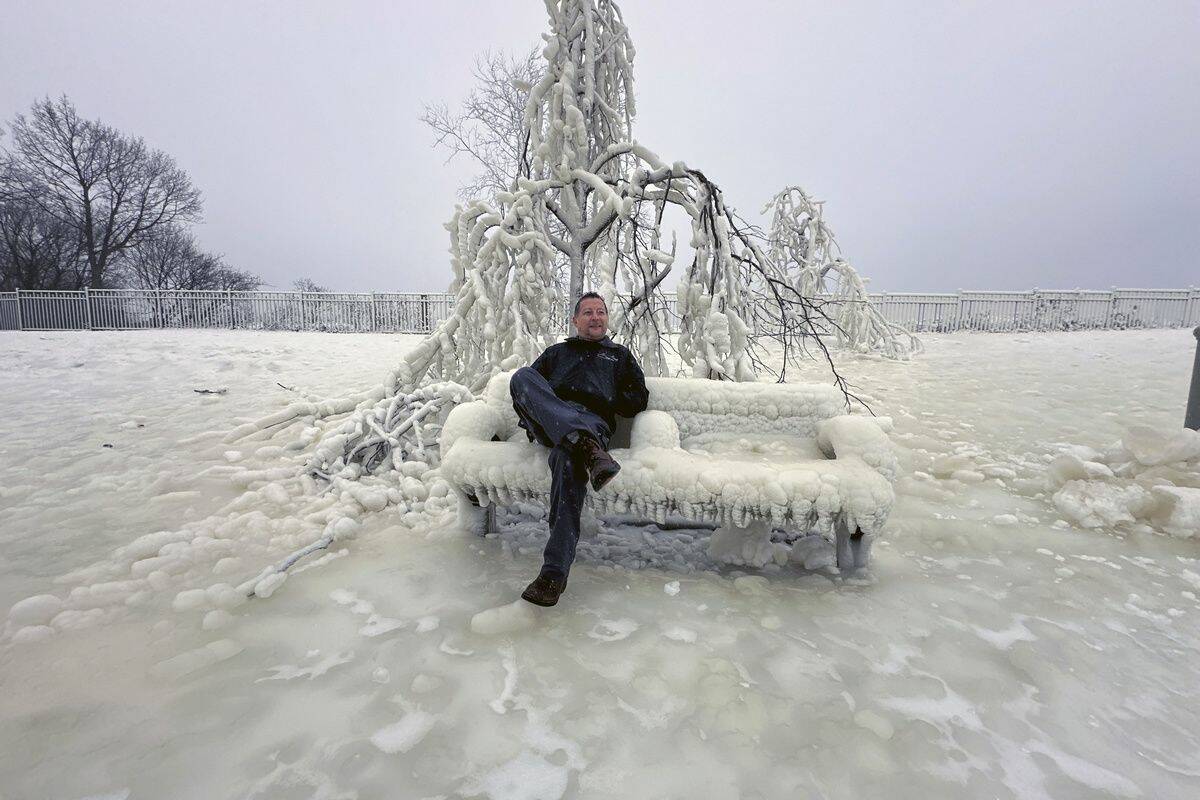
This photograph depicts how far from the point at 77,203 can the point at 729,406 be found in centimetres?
2914

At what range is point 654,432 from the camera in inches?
104

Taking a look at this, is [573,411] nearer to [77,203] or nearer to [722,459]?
[722,459]

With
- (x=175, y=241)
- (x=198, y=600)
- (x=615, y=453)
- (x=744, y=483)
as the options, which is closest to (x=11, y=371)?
(x=198, y=600)

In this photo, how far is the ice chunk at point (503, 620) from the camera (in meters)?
2.00

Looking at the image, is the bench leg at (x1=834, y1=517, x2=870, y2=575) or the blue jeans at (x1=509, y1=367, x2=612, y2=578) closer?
the blue jeans at (x1=509, y1=367, x2=612, y2=578)

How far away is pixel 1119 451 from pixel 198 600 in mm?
5901

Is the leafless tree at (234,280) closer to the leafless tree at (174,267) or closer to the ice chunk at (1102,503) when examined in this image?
the leafless tree at (174,267)

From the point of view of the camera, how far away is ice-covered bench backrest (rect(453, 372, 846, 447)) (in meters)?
2.97

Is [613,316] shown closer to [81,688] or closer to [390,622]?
[390,622]

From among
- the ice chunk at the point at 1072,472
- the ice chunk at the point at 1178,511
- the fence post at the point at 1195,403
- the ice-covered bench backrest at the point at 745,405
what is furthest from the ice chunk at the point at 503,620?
the fence post at the point at 1195,403

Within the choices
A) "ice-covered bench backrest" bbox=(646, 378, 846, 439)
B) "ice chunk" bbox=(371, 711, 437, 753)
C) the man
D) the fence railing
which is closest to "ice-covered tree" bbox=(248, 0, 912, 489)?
"ice-covered bench backrest" bbox=(646, 378, 846, 439)

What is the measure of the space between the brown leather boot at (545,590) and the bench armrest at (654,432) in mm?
761

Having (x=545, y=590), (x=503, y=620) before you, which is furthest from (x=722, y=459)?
(x=503, y=620)

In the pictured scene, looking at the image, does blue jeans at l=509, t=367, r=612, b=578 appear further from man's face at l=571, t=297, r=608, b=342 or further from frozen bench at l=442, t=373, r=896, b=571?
man's face at l=571, t=297, r=608, b=342
